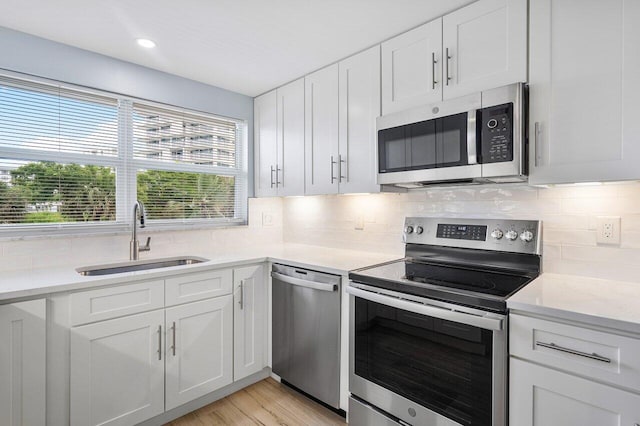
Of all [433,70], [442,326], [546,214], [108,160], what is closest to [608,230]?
[546,214]

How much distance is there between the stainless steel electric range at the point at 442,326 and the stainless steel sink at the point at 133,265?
1.28 meters

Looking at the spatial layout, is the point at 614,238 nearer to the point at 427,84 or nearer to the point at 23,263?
the point at 427,84

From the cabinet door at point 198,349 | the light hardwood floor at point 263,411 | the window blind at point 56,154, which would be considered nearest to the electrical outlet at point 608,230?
the light hardwood floor at point 263,411

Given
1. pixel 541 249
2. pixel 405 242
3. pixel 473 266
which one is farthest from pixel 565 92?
pixel 405 242

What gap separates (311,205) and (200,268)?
1198 millimetres

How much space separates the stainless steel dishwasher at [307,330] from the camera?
1.97m

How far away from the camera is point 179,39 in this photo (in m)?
2.01

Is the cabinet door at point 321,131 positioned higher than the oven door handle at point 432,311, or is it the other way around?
the cabinet door at point 321,131

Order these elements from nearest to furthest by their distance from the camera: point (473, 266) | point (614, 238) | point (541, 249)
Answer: point (614, 238), point (541, 249), point (473, 266)

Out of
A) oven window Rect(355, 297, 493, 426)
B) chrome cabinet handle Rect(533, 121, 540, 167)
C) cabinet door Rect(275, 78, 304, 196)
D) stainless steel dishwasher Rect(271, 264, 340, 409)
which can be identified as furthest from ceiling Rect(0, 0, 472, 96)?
oven window Rect(355, 297, 493, 426)

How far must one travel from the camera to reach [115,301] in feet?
5.74

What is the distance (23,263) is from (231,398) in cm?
149

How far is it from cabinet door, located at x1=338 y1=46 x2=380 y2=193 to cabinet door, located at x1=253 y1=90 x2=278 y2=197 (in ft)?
2.53

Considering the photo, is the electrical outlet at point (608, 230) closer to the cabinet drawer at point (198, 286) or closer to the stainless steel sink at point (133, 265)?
the cabinet drawer at point (198, 286)
